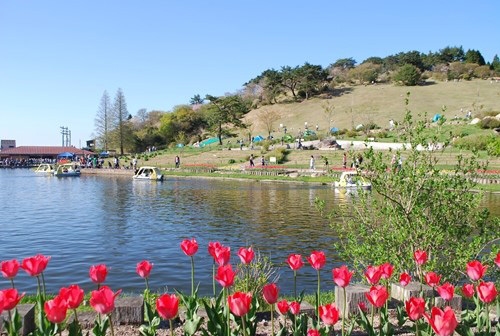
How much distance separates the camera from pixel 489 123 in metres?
53.7

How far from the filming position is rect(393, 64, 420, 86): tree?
95.5 m

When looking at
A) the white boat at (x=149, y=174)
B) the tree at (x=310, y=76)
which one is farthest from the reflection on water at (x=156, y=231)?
the tree at (x=310, y=76)

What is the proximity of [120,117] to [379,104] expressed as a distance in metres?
47.4

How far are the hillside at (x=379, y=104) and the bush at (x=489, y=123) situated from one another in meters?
20.2

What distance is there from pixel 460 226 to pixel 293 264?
395cm

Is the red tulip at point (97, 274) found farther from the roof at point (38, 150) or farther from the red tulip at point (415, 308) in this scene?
the roof at point (38, 150)

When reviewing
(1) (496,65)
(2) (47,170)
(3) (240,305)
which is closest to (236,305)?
(3) (240,305)

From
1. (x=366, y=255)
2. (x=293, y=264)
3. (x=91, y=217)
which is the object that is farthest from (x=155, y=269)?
(x=91, y=217)

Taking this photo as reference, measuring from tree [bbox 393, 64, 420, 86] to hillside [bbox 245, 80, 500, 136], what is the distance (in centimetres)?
150

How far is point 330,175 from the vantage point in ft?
118

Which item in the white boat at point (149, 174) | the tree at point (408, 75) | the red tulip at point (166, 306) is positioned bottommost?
the white boat at point (149, 174)

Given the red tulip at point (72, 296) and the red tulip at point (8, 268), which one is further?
the red tulip at point (8, 268)

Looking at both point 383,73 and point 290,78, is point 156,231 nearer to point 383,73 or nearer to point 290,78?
point 290,78

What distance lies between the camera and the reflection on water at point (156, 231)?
32.8ft
